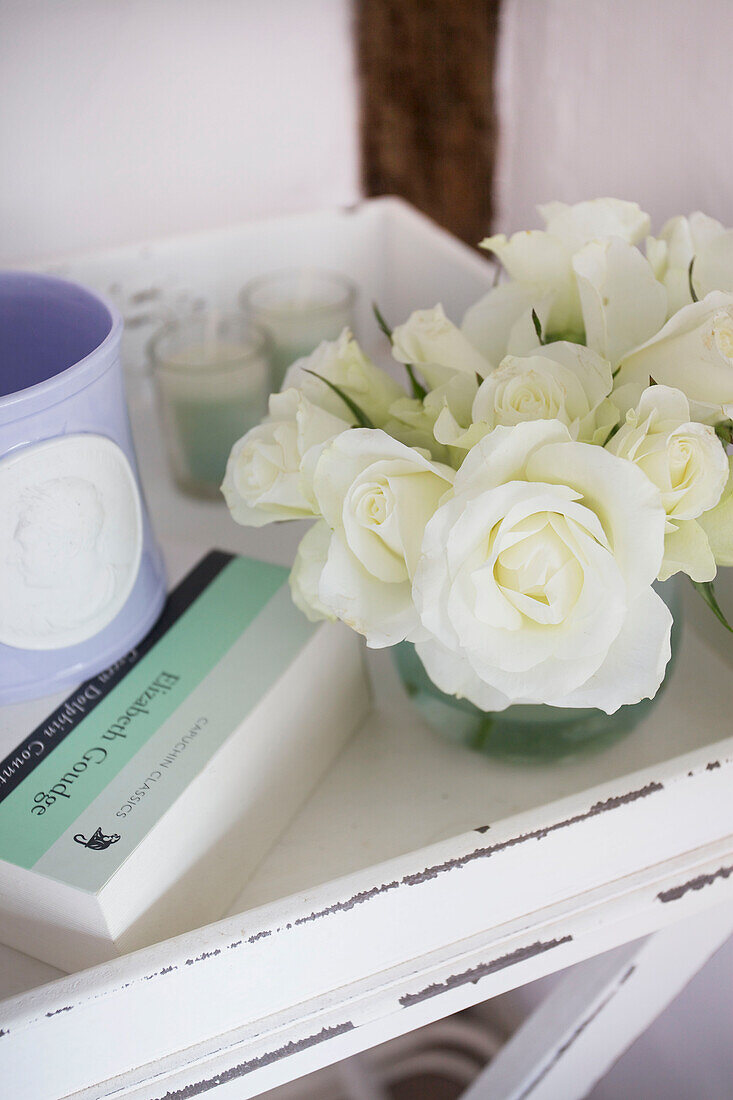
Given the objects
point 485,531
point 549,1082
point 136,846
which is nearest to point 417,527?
point 485,531

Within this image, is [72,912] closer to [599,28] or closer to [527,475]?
[527,475]

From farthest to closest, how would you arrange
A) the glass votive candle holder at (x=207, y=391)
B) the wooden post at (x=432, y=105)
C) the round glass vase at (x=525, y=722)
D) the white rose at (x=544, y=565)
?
the wooden post at (x=432, y=105), the glass votive candle holder at (x=207, y=391), the round glass vase at (x=525, y=722), the white rose at (x=544, y=565)

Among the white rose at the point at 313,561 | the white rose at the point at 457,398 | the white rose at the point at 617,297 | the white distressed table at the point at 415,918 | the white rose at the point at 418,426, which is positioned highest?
the white rose at the point at 617,297

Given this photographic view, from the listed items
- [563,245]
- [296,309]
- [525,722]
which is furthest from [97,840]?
[296,309]

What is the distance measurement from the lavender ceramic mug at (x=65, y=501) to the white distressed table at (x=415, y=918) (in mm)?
68

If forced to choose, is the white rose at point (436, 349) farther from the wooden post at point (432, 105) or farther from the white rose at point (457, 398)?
the wooden post at point (432, 105)

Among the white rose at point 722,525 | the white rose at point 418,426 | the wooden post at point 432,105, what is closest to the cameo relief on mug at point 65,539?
the white rose at point 418,426

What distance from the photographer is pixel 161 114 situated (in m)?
0.64

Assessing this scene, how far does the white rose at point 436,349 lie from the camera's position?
1.14 feet

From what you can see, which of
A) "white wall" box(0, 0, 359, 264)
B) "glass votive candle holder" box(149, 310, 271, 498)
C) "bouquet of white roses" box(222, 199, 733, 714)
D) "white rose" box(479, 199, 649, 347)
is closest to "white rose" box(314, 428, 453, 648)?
"bouquet of white roses" box(222, 199, 733, 714)

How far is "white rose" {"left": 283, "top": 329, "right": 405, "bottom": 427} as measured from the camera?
355mm

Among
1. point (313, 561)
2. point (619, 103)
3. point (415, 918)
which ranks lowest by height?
point (415, 918)

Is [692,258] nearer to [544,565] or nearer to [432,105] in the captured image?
[544,565]

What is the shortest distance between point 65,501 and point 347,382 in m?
0.12
